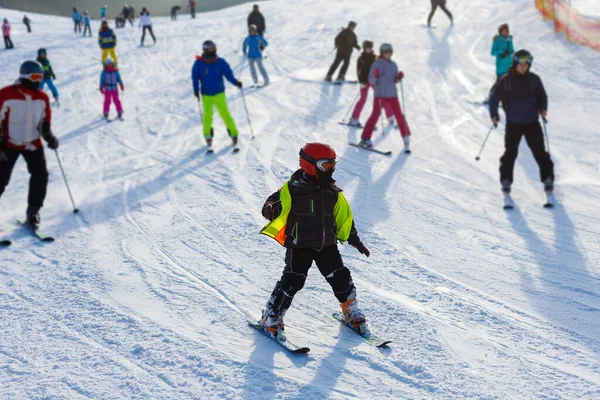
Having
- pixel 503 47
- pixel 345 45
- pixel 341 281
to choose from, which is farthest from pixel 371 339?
pixel 345 45

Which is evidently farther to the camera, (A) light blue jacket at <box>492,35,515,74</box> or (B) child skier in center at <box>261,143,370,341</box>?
(A) light blue jacket at <box>492,35,515,74</box>

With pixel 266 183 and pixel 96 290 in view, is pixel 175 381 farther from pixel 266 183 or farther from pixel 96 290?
pixel 266 183

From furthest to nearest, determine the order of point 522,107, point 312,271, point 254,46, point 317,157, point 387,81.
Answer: point 254,46 < point 387,81 < point 522,107 < point 312,271 < point 317,157

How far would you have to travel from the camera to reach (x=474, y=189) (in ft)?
25.5

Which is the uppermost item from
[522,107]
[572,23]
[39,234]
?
[572,23]

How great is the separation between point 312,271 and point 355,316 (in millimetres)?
1218

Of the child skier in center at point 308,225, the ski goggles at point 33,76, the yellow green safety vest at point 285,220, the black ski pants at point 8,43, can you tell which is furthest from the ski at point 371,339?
the black ski pants at point 8,43

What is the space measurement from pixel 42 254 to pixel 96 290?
1303mm

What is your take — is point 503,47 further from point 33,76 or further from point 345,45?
point 33,76

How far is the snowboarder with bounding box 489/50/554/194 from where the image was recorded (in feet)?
22.6

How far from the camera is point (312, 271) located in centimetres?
549

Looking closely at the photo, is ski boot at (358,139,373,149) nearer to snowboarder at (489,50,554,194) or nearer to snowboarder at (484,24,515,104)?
snowboarder at (489,50,554,194)

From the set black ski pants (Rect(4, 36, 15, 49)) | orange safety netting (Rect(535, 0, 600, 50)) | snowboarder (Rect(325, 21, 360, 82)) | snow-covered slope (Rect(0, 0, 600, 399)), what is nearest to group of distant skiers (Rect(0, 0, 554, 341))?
snow-covered slope (Rect(0, 0, 600, 399))

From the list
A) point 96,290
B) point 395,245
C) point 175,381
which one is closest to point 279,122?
point 395,245
